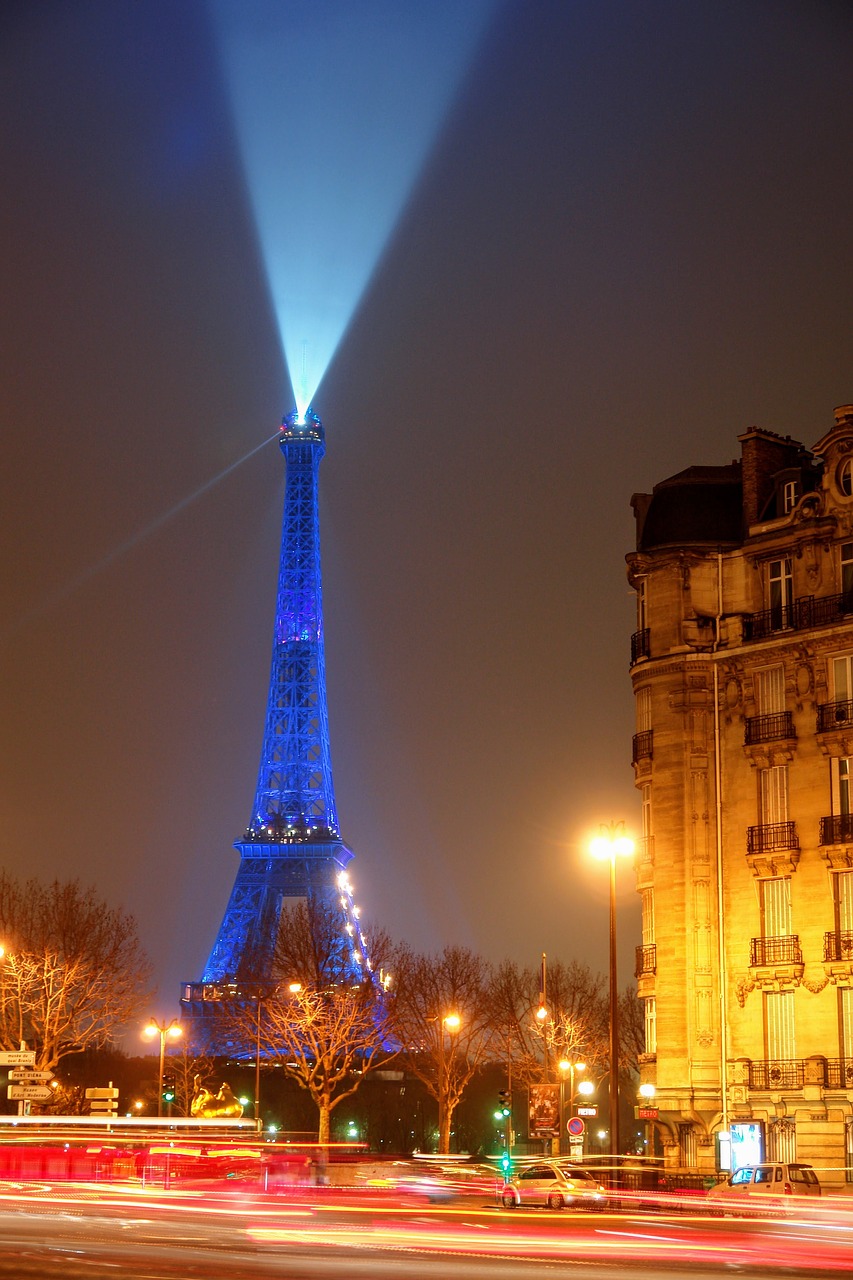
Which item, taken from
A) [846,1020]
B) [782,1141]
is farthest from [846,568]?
[782,1141]

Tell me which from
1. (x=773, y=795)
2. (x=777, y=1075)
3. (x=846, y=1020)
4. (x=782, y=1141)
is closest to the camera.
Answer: (x=846, y=1020)

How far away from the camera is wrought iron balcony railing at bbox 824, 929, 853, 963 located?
60.5 metres

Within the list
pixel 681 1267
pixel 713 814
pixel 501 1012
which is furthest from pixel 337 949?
pixel 681 1267

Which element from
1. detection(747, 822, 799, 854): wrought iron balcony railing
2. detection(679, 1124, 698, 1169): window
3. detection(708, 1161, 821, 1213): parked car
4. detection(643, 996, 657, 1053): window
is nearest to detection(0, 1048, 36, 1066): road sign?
detection(708, 1161, 821, 1213): parked car

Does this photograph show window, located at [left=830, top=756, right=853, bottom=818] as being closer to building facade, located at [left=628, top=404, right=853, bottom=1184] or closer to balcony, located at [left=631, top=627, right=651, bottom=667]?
building facade, located at [left=628, top=404, right=853, bottom=1184]

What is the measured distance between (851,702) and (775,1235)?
26837mm

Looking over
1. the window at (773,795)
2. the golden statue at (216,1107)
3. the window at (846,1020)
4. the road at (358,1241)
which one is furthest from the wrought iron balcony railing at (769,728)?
the golden statue at (216,1107)

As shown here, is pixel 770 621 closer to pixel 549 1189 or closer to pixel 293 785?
pixel 549 1189

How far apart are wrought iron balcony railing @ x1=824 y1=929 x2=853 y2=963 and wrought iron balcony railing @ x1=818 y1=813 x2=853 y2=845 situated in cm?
311

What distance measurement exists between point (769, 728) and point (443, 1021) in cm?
3804

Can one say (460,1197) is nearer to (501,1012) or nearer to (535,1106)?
(535,1106)

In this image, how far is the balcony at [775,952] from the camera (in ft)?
202

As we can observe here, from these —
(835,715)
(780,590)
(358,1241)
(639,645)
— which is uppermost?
A: (780,590)

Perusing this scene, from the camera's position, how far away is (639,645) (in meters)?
68.6
